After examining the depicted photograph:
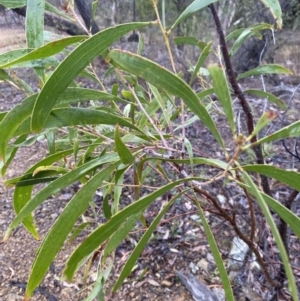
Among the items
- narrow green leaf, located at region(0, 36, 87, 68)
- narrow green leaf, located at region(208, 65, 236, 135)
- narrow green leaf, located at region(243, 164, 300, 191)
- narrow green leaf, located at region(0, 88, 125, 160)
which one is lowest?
narrow green leaf, located at region(243, 164, 300, 191)

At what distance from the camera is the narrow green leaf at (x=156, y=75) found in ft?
1.22

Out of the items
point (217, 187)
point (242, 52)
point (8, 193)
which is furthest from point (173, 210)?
point (242, 52)

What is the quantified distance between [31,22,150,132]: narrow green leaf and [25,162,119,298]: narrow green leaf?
13 centimetres

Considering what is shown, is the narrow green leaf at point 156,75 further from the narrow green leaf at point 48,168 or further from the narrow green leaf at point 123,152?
the narrow green leaf at point 48,168

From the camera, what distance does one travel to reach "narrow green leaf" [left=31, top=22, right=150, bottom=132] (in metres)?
0.43

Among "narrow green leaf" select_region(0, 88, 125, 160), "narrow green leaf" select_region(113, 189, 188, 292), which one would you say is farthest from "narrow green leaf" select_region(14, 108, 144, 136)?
"narrow green leaf" select_region(113, 189, 188, 292)

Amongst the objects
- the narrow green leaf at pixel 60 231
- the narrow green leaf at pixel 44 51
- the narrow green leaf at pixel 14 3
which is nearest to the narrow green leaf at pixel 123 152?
the narrow green leaf at pixel 60 231

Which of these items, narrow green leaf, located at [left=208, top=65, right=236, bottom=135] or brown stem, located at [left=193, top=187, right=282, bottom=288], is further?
brown stem, located at [left=193, top=187, right=282, bottom=288]

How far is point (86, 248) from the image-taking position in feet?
1.37

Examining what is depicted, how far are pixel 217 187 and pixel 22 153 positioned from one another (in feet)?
4.18

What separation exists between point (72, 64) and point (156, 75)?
0.12m

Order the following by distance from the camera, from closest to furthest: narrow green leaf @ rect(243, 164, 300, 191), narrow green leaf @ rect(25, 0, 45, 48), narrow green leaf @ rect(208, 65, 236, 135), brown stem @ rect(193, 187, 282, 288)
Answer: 1. narrow green leaf @ rect(208, 65, 236, 135)
2. narrow green leaf @ rect(243, 164, 300, 191)
3. narrow green leaf @ rect(25, 0, 45, 48)
4. brown stem @ rect(193, 187, 282, 288)

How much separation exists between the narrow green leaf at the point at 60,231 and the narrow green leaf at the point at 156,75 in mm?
182

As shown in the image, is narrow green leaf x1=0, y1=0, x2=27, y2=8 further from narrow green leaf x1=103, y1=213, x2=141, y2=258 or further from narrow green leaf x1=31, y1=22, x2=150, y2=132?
→ narrow green leaf x1=103, y1=213, x2=141, y2=258
